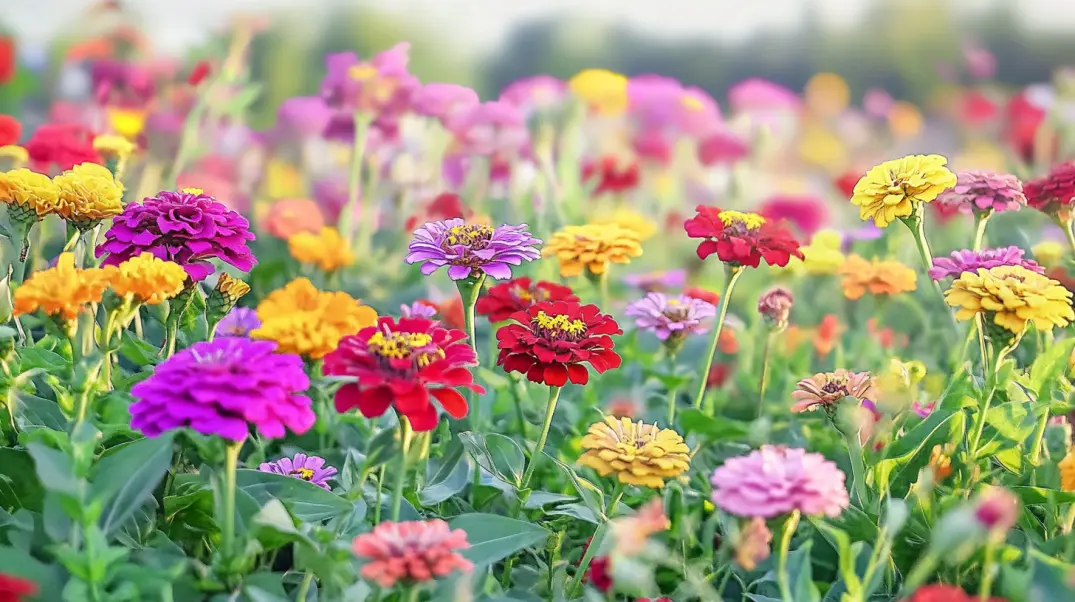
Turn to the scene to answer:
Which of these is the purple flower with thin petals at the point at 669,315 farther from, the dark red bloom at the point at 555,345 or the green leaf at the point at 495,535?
the green leaf at the point at 495,535

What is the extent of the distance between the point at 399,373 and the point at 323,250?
2.71ft

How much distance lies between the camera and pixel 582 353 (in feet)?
3.07

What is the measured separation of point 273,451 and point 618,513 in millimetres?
466

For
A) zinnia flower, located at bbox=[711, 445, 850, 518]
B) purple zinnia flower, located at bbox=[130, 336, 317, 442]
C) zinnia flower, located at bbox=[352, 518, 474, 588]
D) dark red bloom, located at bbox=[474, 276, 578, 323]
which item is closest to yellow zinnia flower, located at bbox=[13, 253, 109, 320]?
purple zinnia flower, located at bbox=[130, 336, 317, 442]

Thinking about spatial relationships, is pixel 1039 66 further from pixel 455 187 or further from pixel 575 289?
pixel 575 289

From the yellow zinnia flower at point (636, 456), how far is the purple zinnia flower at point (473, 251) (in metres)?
0.21

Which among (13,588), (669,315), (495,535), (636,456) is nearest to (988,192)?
(669,315)

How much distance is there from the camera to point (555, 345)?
939mm

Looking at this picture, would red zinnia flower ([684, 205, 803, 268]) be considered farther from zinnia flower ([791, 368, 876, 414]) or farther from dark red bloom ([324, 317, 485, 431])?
dark red bloom ([324, 317, 485, 431])

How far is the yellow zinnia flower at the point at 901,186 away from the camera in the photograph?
3.37 ft

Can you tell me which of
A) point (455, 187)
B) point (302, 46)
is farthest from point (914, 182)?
point (302, 46)

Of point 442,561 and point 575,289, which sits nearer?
point 442,561

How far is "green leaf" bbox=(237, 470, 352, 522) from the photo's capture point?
35.0 inches

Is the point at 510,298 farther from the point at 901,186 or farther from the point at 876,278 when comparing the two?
the point at 876,278
